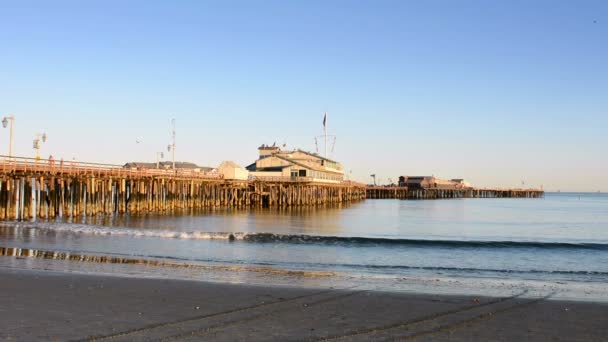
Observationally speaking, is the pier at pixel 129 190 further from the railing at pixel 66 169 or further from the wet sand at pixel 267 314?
the wet sand at pixel 267 314

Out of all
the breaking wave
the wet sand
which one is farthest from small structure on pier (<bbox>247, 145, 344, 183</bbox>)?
the wet sand

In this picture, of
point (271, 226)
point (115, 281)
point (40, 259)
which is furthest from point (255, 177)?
point (115, 281)

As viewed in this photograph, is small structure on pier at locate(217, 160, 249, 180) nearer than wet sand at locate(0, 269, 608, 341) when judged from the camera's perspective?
No

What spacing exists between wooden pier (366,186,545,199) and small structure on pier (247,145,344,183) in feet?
129

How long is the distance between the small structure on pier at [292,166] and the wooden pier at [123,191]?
6.30ft

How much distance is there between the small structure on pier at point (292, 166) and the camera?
70125 millimetres

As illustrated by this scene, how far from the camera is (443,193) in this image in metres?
132

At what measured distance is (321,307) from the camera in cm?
1006

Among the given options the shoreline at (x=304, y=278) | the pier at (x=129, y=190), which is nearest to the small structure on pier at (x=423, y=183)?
the pier at (x=129, y=190)

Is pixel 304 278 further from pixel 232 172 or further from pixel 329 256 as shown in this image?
pixel 232 172

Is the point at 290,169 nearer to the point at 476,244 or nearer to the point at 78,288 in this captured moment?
the point at 476,244

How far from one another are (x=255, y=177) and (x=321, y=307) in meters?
57.5

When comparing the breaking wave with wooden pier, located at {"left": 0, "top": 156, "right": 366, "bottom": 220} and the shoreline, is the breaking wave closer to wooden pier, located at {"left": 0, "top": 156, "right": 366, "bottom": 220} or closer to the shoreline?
wooden pier, located at {"left": 0, "top": 156, "right": 366, "bottom": 220}

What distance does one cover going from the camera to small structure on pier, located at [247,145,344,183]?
70.1 meters
